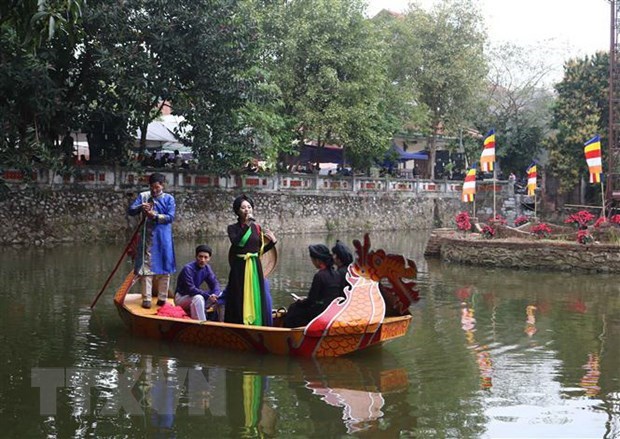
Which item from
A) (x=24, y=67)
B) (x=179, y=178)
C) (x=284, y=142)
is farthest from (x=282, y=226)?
(x=24, y=67)

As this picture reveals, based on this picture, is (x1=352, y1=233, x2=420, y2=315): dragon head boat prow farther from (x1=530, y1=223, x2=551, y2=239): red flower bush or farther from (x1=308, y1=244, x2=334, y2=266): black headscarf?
(x1=530, y1=223, x2=551, y2=239): red flower bush

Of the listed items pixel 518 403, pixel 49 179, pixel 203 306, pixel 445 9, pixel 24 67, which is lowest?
pixel 518 403

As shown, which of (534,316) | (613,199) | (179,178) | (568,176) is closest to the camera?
(534,316)

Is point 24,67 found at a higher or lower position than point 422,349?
higher

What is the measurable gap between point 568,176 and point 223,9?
1905 cm

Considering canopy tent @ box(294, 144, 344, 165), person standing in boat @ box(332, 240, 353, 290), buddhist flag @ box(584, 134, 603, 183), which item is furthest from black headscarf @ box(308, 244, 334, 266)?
canopy tent @ box(294, 144, 344, 165)

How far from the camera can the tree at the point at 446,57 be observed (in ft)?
111

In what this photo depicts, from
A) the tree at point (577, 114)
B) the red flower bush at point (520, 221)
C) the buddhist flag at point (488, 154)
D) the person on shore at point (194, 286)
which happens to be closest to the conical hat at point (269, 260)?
the person on shore at point (194, 286)

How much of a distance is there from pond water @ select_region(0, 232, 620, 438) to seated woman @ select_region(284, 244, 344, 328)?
0.54 meters

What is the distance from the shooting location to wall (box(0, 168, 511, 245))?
22.0 m

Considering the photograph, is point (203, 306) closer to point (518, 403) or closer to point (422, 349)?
point (422, 349)

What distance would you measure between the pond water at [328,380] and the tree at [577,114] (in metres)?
23.3

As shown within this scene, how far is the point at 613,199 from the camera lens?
28156mm

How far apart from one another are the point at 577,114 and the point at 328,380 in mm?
29428
